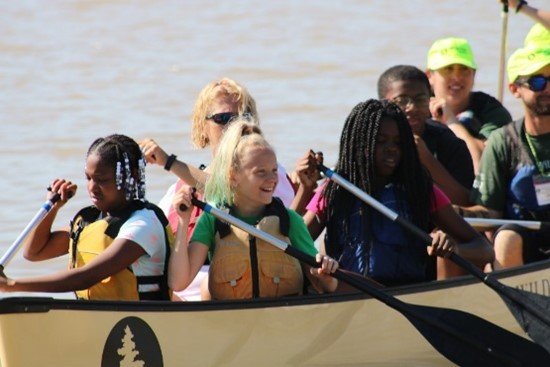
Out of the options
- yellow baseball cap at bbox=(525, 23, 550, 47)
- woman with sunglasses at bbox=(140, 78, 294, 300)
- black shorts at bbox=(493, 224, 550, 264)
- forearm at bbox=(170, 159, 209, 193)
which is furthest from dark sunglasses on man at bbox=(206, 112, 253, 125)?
yellow baseball cap at bbox=(525, 23, 550, 47)

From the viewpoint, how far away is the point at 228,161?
5.49 meters

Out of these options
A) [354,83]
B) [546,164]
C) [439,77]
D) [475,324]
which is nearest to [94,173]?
[475,324]

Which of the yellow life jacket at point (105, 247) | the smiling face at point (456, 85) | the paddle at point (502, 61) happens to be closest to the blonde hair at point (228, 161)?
the yellow life jacket at point (105, 247)

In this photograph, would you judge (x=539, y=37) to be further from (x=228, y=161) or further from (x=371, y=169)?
(x=228, y=161)

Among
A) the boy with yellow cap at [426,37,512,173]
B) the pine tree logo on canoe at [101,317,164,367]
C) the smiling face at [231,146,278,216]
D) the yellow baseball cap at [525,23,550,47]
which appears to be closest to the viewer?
the pine tree logo on canoe at [101,317,164,367]

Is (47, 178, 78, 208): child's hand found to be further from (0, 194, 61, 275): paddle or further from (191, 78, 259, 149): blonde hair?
(191, 78, 259, 149): blonde hair

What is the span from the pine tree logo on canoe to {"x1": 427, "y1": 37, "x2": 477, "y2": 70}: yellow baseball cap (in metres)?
3.17

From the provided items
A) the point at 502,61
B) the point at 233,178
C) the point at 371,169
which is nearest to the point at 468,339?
the point at 371,169

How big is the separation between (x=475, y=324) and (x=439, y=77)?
232 cm

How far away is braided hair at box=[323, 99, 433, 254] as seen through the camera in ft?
19.1

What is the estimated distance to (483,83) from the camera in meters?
13.8

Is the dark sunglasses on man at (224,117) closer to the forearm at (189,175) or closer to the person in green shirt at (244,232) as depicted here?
the forearm at (189,175)

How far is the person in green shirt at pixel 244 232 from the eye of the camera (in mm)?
5449

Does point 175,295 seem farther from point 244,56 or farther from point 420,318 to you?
point 244,56
